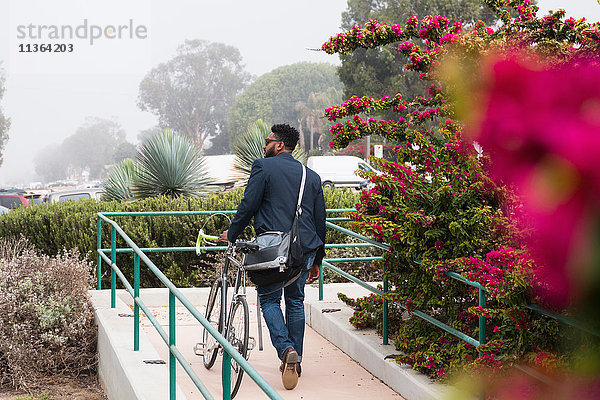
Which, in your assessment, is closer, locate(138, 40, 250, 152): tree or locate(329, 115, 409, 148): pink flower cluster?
locate(329, 115, 409, 148): pink flower cluster

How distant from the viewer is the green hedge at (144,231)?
35.4 feet

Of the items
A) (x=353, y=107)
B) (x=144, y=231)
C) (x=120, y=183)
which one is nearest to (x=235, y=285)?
(x=353, y=107)

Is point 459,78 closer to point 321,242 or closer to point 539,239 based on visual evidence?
point 539,239

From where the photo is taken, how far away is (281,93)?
409 ft

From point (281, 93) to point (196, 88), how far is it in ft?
59.4

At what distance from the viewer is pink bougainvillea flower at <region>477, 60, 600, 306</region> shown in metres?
0.51

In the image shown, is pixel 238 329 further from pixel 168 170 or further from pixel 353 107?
pixel 168 170

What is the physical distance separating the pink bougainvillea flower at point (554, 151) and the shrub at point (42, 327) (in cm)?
683

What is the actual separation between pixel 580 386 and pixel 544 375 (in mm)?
325

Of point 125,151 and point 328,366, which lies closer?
point 328,366

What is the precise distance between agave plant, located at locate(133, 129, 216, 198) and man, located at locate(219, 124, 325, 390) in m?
8.52

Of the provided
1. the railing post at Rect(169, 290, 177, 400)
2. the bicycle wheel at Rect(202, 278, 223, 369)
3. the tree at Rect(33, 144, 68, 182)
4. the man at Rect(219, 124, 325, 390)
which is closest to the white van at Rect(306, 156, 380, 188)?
the bicycle wheel at Rect(202, 278, 223, 369)

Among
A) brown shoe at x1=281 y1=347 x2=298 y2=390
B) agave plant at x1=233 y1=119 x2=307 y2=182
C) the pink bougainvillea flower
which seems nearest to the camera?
the pink bougainvillea flower

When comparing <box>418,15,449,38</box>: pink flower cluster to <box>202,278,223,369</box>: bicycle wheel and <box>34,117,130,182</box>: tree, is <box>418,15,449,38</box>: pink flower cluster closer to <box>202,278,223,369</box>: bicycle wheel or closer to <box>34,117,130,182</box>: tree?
<box>202,278,223,369</box>: bicycle wheel
